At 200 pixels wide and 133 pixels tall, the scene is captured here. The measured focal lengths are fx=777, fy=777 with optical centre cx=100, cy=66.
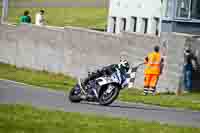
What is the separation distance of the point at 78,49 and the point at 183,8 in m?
7.52

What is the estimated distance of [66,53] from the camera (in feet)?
98.7

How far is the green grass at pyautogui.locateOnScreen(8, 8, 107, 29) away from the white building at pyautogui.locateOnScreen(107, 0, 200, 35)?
8205 millimetres

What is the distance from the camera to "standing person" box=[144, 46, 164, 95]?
76.0 ft

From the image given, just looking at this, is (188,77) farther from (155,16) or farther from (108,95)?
(155,16)

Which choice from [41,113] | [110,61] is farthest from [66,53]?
[41,113]

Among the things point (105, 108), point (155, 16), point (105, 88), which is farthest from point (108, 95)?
point (155, 16)

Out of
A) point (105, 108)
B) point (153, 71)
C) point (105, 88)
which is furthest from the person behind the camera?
point (153, 71)

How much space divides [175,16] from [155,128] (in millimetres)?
22443

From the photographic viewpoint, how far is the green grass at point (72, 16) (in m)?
54.0

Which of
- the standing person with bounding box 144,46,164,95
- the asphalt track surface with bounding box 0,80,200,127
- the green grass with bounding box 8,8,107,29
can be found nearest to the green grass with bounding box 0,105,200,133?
the asphalt track surface with bounding box 0,80,200,127

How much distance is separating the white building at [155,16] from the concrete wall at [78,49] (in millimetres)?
6581

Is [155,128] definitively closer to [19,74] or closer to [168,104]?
[168,104]

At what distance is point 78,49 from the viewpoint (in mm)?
29266

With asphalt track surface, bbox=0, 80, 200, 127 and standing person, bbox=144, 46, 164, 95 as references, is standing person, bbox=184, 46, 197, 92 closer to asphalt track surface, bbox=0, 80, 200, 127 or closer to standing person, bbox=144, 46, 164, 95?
standing person, bbox=144, 46, 164, 95
